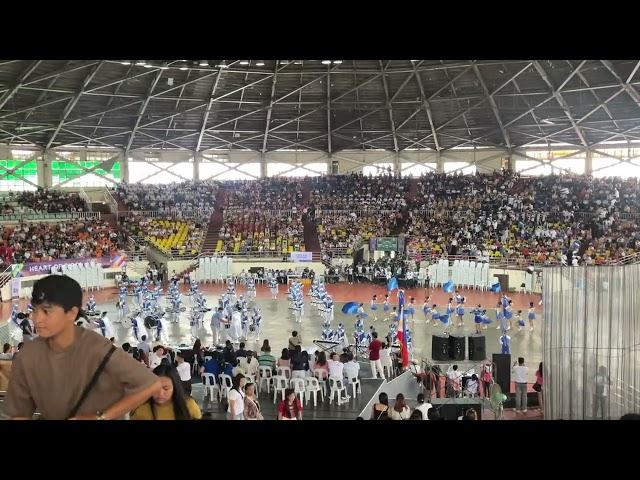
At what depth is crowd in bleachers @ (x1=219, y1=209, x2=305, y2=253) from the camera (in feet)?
104

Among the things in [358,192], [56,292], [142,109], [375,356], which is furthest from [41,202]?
[56,292]

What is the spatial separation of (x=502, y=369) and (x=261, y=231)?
73.9 feet

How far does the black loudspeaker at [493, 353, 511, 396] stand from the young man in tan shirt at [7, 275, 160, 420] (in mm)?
9777

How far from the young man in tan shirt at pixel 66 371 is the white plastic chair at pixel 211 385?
7.53 metres

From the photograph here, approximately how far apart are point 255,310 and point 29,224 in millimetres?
17153

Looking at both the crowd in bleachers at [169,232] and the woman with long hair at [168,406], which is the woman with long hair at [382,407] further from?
the crowd in bleachers at [169,232]

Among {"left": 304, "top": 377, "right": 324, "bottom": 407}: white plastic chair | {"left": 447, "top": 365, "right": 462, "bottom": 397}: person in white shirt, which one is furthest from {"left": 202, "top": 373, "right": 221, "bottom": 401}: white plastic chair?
{"left": 447, "top": 365, "right": 462, "bottom": 397}: person in white shirt

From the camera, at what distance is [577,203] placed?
105 feet

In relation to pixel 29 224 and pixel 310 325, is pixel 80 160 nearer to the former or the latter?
pixel 29 224

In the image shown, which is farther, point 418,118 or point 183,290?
point 418,118

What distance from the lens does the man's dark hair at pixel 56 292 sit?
3.12 meters

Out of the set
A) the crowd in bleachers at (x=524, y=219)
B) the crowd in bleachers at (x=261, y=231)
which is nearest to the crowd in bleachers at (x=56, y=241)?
the crowd in bleachers at (x=261, y=231)

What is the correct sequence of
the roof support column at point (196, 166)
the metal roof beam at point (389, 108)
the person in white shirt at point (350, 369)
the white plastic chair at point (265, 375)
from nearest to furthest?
the person in white shirt at point (350, 369), the white plastic chair at point (265, 375), the metal roof beam at point (389, 108), the roof support column at point (196, 166)
